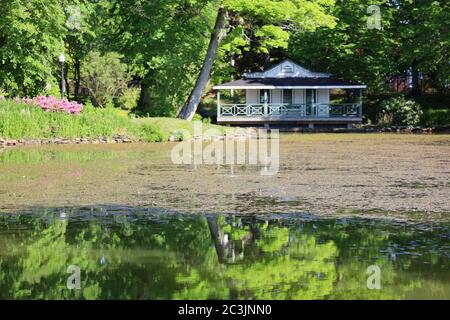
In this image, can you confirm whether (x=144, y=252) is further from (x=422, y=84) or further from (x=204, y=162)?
(x=422, y=84)

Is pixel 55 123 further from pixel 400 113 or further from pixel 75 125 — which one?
pixel 400 113

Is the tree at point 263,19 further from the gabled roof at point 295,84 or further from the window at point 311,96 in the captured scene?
the window at point 311,96

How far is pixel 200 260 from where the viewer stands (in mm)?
7605

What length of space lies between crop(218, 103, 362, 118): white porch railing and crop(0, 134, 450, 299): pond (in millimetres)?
32105

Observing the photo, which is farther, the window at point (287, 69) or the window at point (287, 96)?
the window at point (287, 96)

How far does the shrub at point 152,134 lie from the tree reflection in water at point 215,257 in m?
20.8

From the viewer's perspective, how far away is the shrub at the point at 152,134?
31297 mm

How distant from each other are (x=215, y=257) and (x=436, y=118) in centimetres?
4167

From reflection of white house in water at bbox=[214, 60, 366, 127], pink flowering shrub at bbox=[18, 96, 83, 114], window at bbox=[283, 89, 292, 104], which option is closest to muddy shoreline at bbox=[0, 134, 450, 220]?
pink flowering shrub at bbox=[18, 96, 83, 114]

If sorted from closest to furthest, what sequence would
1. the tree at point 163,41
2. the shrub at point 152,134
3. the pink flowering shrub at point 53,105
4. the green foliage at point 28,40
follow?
1. the pink flowering shrub at point 53,105
2. the shrub at point 152,134
3. the green foliage at point 28,40
4. the tree at point 163,41

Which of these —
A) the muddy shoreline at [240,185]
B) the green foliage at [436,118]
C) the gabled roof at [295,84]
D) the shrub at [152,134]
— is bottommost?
the muddy shoreline at [240,185]

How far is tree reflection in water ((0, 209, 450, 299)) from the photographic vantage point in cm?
638

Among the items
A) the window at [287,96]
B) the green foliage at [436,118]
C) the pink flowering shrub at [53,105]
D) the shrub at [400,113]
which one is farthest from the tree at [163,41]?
the green foliage at [436,118]

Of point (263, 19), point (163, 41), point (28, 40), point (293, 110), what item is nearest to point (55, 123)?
point (28, 40)
